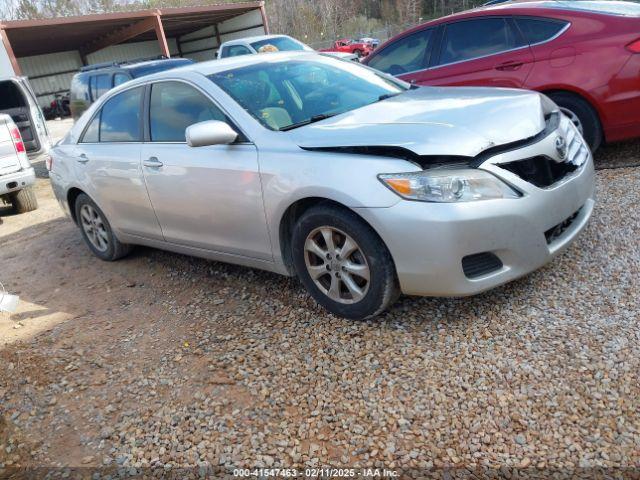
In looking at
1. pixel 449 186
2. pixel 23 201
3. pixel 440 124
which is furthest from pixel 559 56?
pixel 23 201

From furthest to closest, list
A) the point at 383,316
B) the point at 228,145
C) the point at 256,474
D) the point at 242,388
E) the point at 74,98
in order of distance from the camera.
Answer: the point at 74,98, the point at 228,145, the point at 383,316, the point at 242,388, the point at 256,474

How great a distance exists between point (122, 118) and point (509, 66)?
3.64 metres

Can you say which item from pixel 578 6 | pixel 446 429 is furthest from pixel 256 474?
pixel 578 6

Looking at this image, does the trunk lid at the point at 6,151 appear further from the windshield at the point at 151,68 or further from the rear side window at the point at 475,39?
the rear side window at the point at 475,39

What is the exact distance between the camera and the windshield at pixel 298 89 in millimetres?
3494

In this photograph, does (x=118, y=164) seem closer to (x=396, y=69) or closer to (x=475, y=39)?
(x=396, y=69)

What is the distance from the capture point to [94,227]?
5.01 m

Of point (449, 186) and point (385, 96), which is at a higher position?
point (385, 96)

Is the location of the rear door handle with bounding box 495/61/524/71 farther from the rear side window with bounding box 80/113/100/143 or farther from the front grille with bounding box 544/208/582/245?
the rear side window with bounding box 80/113/100/143

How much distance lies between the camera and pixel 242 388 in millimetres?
2799

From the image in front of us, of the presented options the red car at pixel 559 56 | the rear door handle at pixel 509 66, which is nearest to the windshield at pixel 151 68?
the red car at pixel 559 56

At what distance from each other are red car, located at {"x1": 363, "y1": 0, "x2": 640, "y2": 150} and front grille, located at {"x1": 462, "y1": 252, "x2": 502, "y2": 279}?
268 centimetres

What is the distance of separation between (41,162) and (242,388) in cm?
1158

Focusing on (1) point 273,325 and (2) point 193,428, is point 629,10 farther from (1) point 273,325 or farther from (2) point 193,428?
(2) point 193,428
